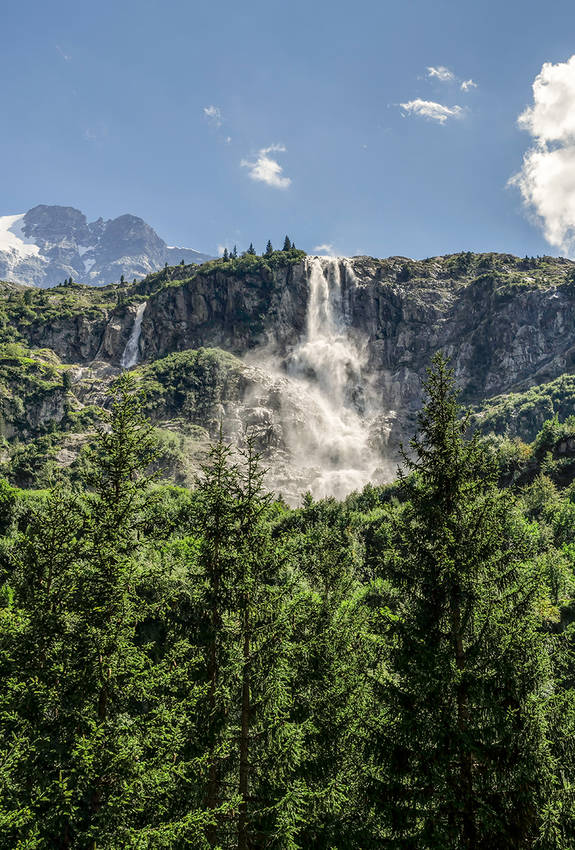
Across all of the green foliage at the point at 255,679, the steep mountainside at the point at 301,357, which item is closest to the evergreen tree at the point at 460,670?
the green foliage at the point at 255,679

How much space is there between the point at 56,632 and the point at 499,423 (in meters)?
152

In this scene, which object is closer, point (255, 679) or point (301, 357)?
point (255, 679)

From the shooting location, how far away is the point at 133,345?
185 metres

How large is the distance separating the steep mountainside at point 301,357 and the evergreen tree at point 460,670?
12059 centimetres

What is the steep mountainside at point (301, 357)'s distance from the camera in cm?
14838

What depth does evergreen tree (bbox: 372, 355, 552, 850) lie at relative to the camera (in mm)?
9719

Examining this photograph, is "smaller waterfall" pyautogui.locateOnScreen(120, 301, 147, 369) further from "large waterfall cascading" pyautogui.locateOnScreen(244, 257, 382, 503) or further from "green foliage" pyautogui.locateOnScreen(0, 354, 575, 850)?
"green foliage" pyautogui.locateOnScreen(0, 354, 575, 850)

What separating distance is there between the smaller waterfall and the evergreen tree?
178 m

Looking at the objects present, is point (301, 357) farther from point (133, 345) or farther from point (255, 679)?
point (255, 679)

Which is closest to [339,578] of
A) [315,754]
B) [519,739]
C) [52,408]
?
[315,754]

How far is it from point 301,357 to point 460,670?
17154 centimetres

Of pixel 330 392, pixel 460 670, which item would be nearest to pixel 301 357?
pixel 330 392

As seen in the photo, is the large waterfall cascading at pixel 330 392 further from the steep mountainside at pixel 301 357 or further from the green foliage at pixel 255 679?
the green foliage at pixel 255 679

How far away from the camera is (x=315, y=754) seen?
59.3 ft
